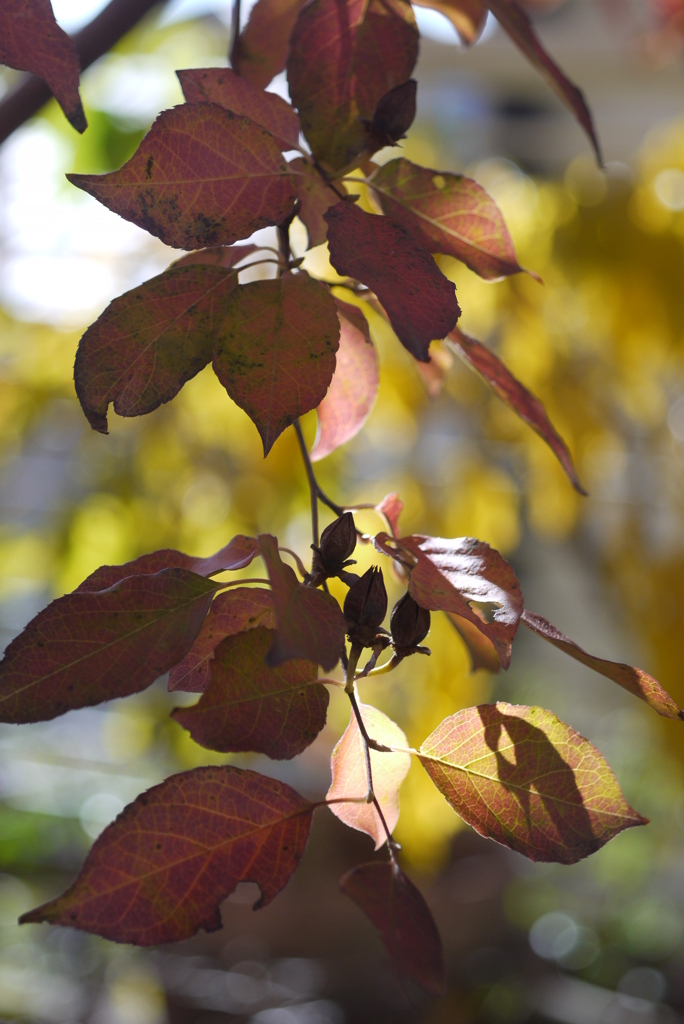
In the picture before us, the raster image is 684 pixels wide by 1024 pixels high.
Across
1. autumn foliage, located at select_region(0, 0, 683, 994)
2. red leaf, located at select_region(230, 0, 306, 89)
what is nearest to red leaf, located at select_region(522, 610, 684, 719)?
autumn foliage, located at select_region(0, 0, 683, 994)

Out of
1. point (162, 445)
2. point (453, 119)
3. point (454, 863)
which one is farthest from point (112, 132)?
point (453, 119)

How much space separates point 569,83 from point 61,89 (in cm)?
16

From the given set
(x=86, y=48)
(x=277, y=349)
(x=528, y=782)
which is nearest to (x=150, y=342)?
(x=277, y=349)

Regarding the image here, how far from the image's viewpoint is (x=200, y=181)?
0.63 ft

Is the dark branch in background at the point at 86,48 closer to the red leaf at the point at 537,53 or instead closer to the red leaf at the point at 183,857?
the red leaf at the point at 537,53

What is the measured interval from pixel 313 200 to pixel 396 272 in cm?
4

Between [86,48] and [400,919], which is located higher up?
[86,48]

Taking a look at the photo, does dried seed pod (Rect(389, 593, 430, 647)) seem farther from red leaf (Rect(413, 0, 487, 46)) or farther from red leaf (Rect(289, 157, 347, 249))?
red leaf (Rect(413, 0, 487, 46))

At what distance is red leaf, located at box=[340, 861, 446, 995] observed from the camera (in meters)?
0.17

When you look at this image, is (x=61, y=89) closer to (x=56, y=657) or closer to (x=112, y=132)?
(x=56, y=657)

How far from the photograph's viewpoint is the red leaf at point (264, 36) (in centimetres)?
28

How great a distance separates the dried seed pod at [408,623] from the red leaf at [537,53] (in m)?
0.16

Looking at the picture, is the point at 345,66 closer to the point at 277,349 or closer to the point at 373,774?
the point at 277,349

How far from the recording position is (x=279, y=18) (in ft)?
0.93
